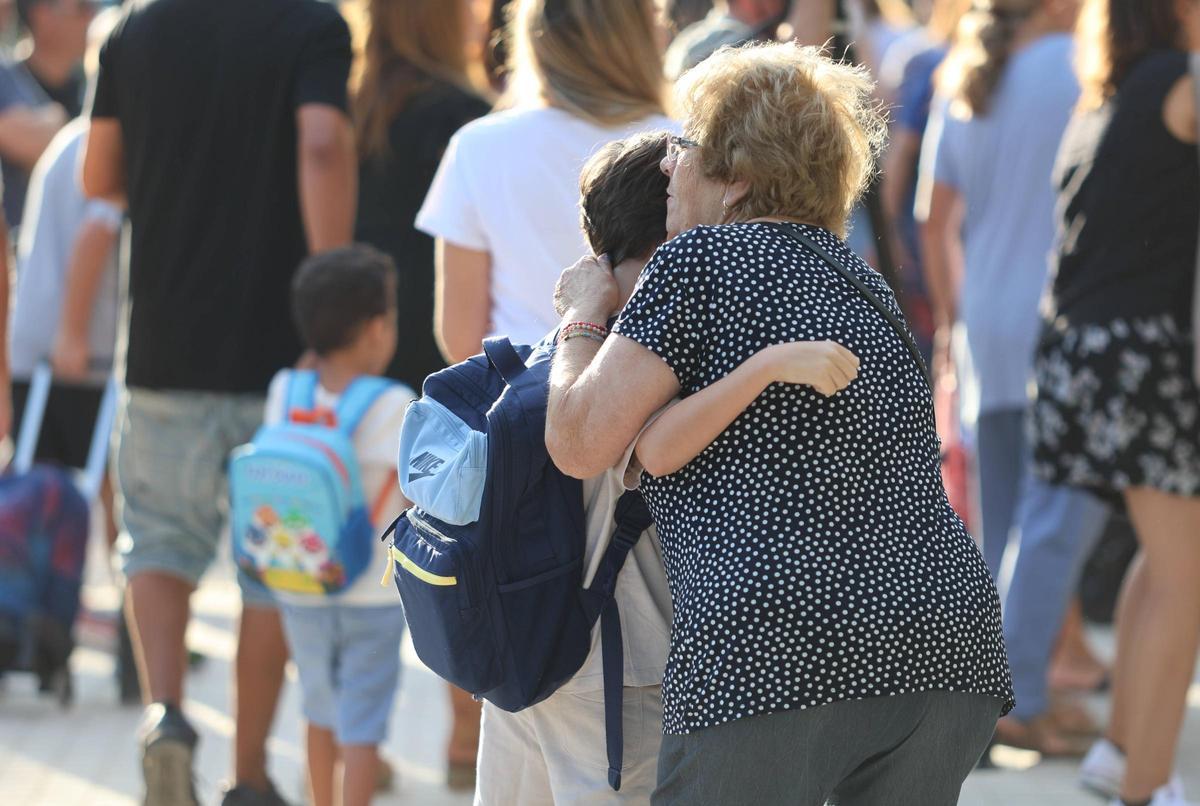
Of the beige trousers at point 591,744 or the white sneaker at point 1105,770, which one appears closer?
the beige trousers at point 591,744

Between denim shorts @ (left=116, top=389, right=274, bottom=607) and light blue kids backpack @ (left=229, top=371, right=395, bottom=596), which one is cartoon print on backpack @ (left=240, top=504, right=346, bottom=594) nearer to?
light blue kids backpack @ (left=229, top=371, right=395, bottom=596)

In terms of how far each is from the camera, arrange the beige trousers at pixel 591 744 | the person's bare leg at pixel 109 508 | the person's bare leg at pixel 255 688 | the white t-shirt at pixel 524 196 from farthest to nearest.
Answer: the person's bare leg at pixel 109 508 → the person's bare leg at pixel 255 688 → the white t-shirt at pixel 524 196 → the beige trousers at pixel 591 744

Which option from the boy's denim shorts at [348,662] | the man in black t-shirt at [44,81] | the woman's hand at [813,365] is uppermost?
the woman's hand at [813,365]

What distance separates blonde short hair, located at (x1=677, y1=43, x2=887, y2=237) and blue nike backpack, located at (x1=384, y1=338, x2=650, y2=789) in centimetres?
41

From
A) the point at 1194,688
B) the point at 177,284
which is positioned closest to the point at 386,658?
the point at 177,284

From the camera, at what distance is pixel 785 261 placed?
7.64 ft

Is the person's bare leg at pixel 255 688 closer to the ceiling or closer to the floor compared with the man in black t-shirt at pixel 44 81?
closer to the floor

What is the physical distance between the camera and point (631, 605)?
2596 mm

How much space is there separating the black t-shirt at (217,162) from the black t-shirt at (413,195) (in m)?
0.41

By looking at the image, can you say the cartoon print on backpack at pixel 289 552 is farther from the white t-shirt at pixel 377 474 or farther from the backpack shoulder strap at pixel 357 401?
the backpack shoulder strap at pixel 357 401

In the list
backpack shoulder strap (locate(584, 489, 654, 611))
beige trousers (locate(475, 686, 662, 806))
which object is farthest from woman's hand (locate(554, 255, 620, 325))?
beige trousers (locate(475, 686, 662, 806))

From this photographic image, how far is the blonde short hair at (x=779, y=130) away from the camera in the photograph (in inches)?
94.1

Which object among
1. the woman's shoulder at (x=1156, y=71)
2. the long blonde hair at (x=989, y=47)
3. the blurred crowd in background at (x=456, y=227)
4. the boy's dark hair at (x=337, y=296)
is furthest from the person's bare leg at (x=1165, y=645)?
the boy's dark hair at (x=337, y=296)

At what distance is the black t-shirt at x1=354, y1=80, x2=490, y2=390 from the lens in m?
4.73
